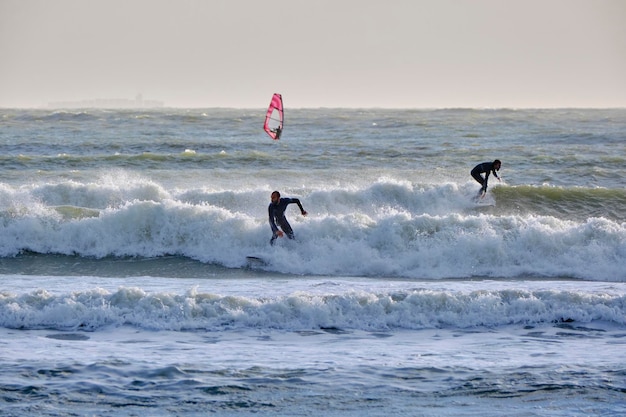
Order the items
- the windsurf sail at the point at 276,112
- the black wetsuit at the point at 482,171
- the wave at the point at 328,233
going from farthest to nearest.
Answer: the windsurf sail at the point at 276,112
the black wetsuit at the point at 482,171
the wave at the point at 328,233

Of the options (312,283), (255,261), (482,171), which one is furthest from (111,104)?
(312,283)

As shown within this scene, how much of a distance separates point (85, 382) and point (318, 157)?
2188 centimetres

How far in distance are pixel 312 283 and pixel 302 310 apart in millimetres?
2787

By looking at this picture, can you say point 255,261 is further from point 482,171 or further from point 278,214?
point 482,171

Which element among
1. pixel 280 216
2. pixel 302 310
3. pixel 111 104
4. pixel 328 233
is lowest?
pixel 302 310

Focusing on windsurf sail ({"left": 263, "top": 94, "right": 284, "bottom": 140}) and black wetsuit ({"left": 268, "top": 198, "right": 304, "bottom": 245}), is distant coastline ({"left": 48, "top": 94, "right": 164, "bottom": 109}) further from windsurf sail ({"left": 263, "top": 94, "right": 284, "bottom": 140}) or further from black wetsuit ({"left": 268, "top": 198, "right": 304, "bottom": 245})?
black wetsuit ({"left": 268, "top": 198, "right": 304, "bottom": 245})

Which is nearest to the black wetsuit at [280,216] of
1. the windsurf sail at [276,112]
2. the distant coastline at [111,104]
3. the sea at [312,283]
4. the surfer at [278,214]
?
the surfer at [278,214]

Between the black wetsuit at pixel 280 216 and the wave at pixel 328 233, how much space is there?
0.25m

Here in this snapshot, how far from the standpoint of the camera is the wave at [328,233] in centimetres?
1709

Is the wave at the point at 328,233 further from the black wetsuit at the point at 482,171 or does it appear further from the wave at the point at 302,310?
the wave at the point at 302,310

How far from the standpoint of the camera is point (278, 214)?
57.3 feet

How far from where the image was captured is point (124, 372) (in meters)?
9.37

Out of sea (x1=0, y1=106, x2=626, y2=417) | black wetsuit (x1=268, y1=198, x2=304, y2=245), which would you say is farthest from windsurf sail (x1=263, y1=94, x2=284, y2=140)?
black wetsuit (x1=268, y1=198, x2=304, y2=245)

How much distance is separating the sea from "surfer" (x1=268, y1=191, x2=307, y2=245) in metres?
0.25
